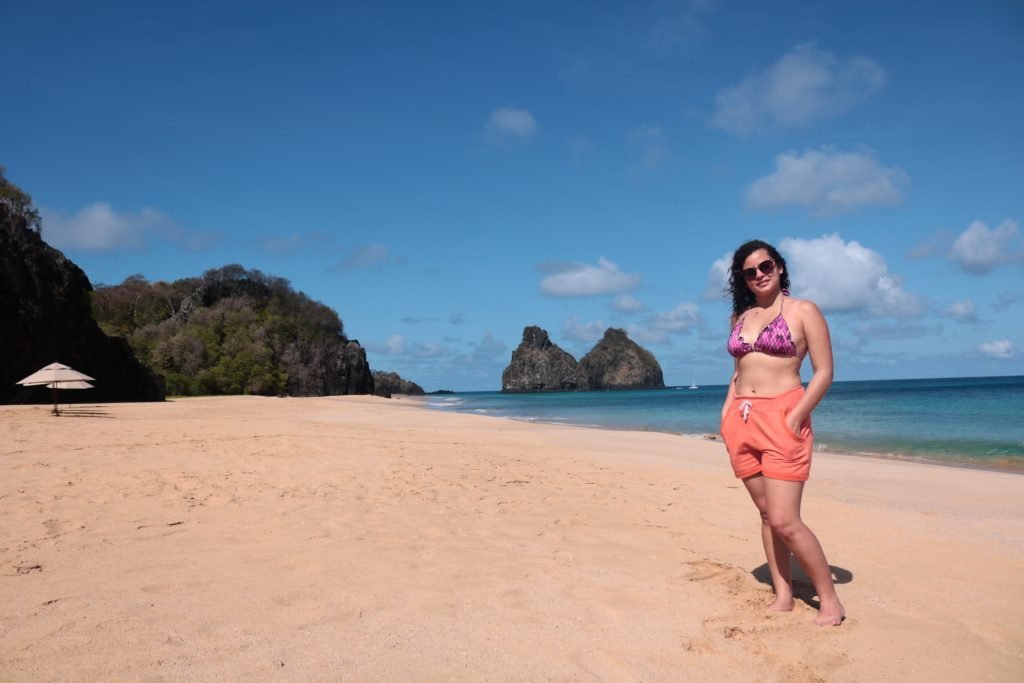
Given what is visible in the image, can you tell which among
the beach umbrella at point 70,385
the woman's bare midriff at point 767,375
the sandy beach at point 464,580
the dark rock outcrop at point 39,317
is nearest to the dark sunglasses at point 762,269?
the woman's bare midriff at point 767,375

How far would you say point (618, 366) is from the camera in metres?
168

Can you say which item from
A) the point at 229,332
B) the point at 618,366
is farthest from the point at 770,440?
the point at 618,366

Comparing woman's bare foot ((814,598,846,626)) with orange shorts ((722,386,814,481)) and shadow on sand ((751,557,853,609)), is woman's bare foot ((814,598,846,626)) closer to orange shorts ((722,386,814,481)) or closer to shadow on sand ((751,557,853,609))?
shadow on sand ((751,557,853,609))

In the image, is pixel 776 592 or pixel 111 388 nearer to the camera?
pixel 776 592

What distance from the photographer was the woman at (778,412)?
3.36 m

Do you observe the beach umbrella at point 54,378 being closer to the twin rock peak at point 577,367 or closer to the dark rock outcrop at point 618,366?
the twin rock peak at point 577,367

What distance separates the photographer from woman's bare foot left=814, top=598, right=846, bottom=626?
133 inches

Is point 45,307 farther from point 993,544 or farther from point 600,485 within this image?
point 993,544

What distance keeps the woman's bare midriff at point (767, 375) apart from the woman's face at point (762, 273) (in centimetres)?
39

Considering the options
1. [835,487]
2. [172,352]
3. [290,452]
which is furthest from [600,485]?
[172,352]

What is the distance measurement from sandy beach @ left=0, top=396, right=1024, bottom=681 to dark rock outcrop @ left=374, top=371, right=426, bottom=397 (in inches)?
4830

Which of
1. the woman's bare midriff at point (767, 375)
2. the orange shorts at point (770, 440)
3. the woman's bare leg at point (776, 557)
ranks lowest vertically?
the woman's bare leg at point (776, 557)

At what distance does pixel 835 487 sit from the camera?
840 centimetres

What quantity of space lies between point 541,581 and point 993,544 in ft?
13.1
